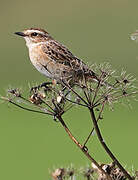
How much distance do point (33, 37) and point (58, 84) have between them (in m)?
2.10

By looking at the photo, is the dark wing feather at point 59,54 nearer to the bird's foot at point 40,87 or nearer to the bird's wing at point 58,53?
the bird's wing at point 58,53

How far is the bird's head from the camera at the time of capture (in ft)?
20.8

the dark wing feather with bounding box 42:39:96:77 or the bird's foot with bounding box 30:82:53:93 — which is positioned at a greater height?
the dark wing feather with bounding box 42:39:96:77

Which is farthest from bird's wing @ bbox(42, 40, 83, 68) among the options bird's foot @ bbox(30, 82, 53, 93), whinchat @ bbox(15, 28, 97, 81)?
bird's foot @ bbox(30, 82, 53, 93)

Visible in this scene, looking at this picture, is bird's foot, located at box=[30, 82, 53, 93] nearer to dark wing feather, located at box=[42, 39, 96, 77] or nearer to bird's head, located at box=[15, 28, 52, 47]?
dark wing feather, located at box=[42, 39, 96, 77]

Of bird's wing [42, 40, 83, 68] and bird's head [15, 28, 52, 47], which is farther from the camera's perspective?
bird's head [15, 28, 52, 47]

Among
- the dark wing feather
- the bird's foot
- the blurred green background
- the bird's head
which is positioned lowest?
the bird's foot

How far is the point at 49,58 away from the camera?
6129 mm

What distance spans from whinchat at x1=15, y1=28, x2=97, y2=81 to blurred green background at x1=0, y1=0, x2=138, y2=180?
9.02 feet

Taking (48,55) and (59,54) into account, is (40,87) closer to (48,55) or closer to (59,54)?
(59,54)

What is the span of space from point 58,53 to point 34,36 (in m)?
0.58

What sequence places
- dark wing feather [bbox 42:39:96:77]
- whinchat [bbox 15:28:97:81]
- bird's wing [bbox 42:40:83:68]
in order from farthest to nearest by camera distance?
bird's wing [bbox 42:40:83:68] < dark wing feather [bbox 42:39:96:77] < whinchat [bbox 15:28:97:81]

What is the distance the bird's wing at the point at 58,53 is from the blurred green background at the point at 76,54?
2.89 m

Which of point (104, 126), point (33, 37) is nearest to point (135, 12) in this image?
point (104, 126)
